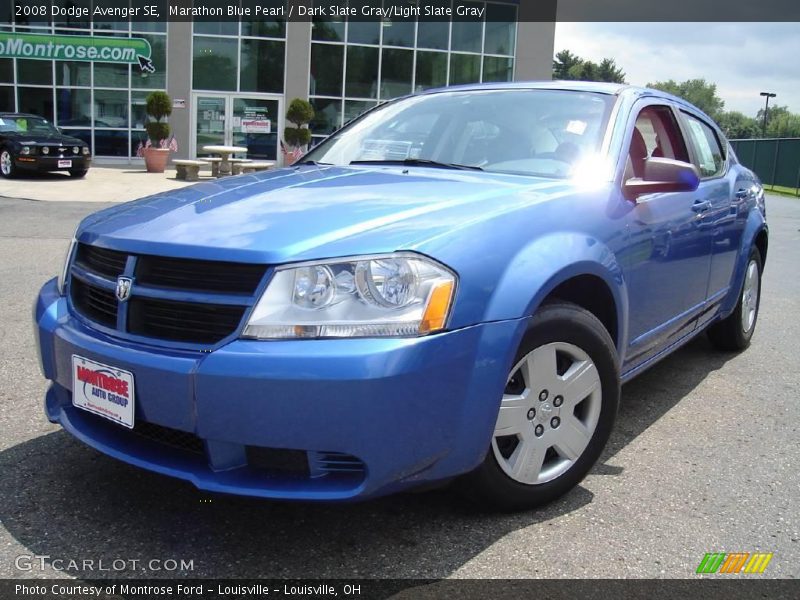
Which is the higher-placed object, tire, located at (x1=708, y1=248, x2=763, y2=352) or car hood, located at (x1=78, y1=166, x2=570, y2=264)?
car hood, located at (x1=78, y1=166, x2=570, y2=264)

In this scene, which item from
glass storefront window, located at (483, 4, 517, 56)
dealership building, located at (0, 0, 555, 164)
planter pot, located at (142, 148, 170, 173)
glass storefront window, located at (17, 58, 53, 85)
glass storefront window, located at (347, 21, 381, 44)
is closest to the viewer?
planter pot, located at (142, 148, 170, 173)

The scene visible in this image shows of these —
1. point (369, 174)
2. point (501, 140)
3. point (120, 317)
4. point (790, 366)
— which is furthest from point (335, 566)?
point (790, 366)

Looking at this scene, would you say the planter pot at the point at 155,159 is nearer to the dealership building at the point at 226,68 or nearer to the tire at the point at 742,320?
the dealership building at the point at 226,68

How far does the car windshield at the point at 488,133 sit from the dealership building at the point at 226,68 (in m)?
22.9

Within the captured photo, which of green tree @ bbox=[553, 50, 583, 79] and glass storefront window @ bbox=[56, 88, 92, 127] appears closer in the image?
glass storefront window @ bbox=[56, 88, 92, 127]

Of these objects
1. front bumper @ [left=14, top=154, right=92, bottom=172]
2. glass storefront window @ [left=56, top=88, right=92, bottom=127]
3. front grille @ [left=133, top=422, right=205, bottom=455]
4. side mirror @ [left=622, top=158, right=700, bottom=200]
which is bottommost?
front grille @ [left=133, top=422, right=205, bottom=455]

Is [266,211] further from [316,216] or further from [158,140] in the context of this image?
[158,140]

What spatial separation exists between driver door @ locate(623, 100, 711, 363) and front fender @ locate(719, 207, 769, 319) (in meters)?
0.66

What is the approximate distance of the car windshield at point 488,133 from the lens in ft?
11.0

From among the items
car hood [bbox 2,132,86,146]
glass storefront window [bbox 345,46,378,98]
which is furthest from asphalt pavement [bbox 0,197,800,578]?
glass storefront window [bbox 345,46,378,98]

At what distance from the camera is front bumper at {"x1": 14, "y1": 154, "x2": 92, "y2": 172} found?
1847 cm

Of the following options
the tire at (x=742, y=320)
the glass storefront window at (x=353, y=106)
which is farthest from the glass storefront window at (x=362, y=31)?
the tire at (x=742, y=320)

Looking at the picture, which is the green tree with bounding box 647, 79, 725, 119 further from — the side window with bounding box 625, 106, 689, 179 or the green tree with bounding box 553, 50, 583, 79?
the side window with bounding box 625, 106, 689, 179

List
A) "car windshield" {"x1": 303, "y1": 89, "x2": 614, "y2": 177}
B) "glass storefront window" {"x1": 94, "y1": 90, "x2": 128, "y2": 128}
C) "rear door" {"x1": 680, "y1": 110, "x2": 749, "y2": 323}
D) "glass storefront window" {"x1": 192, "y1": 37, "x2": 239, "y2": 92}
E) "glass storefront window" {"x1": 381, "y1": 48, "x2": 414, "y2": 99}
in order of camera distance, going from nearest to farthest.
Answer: "car windshield" {"x1": 303, "y1": 89, "x2": 614, "y2": 177}, "rear door" {"x1": 680, "y1": 110, "x2": 749, "y2": 323}, "glass storefront window" {"x1": 94, "y1": 90, "x2": 128, "y2": 128}, "glass storefront window" {"x1": 192, "y1": 37, "x2": 239, "y2": 92}, "glass storefront window" {"x1": 381, "y1": 48, "x2": 414, "y2": 99}
